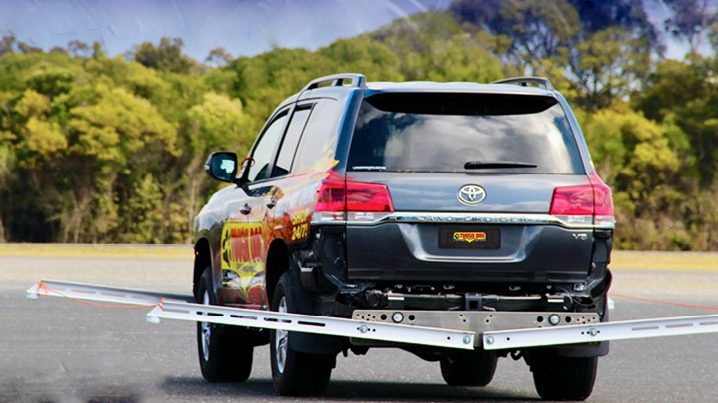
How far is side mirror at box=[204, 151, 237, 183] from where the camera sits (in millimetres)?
12516

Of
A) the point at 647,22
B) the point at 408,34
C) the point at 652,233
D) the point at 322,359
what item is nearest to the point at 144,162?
the point at 652,233

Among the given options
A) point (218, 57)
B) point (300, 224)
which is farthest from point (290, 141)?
point (218, 57)

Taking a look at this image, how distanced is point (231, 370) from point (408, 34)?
88055 millimetres

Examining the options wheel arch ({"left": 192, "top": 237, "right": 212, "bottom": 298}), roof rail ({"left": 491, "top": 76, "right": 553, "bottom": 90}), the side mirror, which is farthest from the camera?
wheel arch ({"left": 192, "top": 237, "right": 212, "bottom": 298})

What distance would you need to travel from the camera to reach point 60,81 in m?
69.4

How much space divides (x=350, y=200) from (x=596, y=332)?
61.8 inches

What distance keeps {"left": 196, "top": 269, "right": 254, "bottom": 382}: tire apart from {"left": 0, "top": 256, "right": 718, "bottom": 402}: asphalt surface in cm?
15

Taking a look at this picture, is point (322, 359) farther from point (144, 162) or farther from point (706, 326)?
point (144, 162)

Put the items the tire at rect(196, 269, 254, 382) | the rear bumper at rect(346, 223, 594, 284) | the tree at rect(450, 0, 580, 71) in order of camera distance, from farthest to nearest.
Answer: the tree at rect(450, 0, 580, 71)
the tire at rect(196, 269, 254, 382)
the rear bumper at rect(346, 223, 594, 284)

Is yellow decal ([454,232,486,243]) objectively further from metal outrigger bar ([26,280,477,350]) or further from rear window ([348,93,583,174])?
metal outrigger bar ([26,280,477,350])

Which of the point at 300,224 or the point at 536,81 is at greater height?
the point at 536,81

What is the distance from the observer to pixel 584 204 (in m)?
10.4

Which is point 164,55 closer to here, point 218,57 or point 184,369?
point 218,57

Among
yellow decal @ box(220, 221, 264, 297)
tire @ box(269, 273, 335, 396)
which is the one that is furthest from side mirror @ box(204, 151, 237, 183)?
tire @ box(269, 273, 335, 396)
